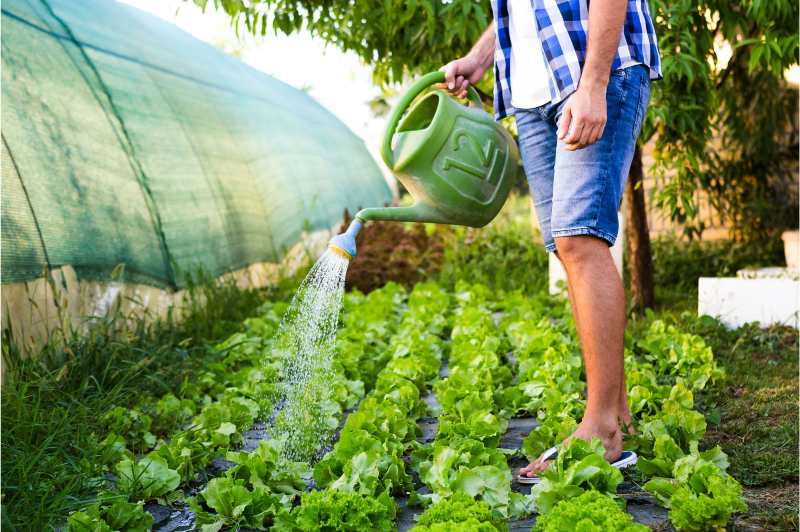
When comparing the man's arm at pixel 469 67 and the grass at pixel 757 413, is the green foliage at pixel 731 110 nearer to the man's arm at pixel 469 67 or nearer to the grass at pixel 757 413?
the grass at pixel 757 413

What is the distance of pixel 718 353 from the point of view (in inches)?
134

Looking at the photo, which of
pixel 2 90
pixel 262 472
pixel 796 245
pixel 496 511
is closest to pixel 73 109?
pixel 2 90

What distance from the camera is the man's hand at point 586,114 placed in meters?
1.79

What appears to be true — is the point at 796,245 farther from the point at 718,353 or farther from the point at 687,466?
the point at 687,466

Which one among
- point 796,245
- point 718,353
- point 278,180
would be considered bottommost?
point 718,353

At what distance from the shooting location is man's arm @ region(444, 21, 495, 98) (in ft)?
7.52

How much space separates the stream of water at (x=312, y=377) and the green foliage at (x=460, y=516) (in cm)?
69

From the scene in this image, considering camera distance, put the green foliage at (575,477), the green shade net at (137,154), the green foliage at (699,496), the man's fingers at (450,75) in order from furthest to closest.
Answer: the green shade net at (137,154) → the man's fingers at (450,75) → the green foliage at (575,477) → the green foliage at (699,496)

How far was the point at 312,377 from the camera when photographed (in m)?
2.58

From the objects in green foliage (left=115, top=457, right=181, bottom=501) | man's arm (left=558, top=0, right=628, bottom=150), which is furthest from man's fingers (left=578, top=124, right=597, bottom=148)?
green foliage (left=115, top=457, right=181, bottom=501)

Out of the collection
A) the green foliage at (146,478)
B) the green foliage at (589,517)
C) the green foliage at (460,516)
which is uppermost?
the green foliage at (589,517)

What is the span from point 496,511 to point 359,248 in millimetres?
4147

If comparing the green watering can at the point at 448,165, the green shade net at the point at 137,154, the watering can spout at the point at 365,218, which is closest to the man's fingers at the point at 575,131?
the green watering can at the point at 448,165

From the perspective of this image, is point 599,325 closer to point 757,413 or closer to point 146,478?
point 757,413
